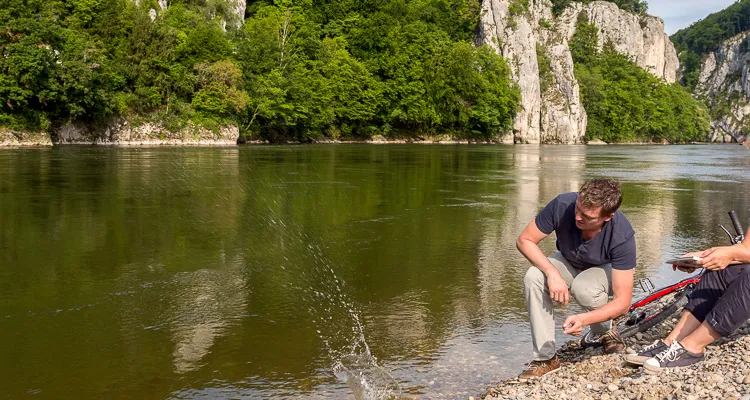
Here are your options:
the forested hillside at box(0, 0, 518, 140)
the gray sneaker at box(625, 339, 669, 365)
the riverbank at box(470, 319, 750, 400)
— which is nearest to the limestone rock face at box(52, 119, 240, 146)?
the forested hillside at box(0, 0, 518, 140)

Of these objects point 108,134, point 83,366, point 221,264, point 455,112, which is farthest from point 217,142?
point 83,366

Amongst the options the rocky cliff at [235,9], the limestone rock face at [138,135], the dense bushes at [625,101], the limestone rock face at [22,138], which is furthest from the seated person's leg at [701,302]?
the dense bushes at [625,101]

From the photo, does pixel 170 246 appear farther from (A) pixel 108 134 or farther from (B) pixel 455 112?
(B) pixel 455 112

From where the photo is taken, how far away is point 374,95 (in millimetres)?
79750

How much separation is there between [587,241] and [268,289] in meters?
3.96

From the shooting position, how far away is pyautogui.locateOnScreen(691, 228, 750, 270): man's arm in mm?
4492

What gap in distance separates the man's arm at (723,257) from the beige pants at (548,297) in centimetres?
72

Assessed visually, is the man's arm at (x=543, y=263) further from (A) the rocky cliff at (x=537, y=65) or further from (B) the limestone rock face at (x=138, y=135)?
(A) the rocky cliff at (x=537, y=65)

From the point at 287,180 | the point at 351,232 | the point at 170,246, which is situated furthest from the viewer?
the point at 287,180

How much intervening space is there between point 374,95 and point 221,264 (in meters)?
72.7

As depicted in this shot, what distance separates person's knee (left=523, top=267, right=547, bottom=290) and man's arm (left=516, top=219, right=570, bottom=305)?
0.20 ft

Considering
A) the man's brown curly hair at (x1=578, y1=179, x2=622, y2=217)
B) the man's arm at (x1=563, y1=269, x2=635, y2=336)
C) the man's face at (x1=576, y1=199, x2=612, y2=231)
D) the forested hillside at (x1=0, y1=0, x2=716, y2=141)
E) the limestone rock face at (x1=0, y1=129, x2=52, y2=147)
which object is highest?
the forested hillside at (x1=0, y1=0, x2=716, y2=141)

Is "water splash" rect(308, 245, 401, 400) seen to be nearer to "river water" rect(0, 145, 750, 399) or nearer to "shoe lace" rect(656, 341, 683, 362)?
"river water" rect(0, 145, 750, 399)

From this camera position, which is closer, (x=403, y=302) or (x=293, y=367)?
(x=293, y=367)
